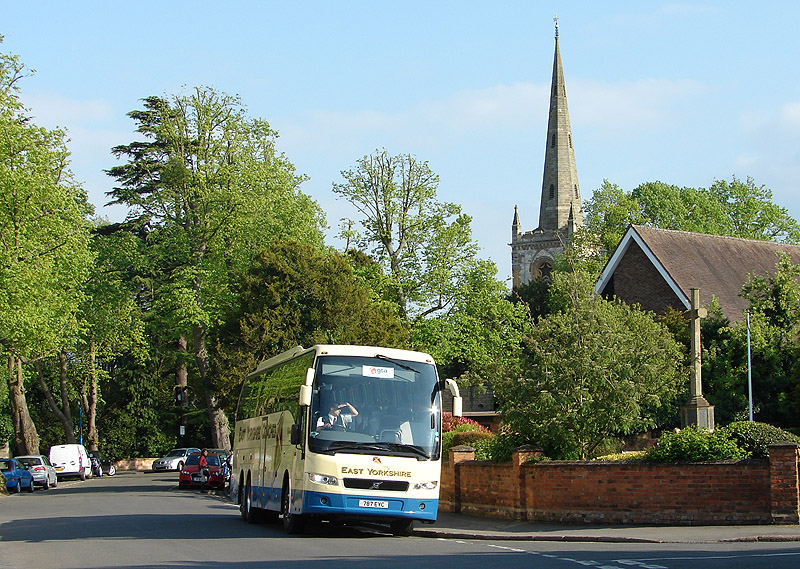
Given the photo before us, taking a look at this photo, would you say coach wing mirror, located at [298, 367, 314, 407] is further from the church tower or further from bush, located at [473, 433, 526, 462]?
the church tower

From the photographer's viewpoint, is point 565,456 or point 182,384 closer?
point 565,456

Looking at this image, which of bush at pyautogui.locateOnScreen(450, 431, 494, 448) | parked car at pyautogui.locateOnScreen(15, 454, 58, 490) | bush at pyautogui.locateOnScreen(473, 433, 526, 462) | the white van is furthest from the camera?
the white van

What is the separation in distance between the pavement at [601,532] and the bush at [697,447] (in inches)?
45.6

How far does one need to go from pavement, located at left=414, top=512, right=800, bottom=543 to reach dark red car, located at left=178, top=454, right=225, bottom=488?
20.3 meters

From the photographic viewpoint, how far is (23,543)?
56.7ft

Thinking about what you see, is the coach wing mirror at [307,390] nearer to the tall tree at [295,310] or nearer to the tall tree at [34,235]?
the tall tree at [295,310]

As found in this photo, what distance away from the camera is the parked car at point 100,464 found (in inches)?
2574

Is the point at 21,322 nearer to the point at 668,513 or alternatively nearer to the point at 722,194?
the point at 668,513

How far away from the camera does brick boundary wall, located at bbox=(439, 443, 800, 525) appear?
16375 mm

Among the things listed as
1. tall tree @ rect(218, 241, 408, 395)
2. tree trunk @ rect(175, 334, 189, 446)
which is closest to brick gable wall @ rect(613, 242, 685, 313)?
tall tree @ rect(218, 241, 408, 395)

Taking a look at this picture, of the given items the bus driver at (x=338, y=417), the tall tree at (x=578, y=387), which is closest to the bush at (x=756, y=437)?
the tall tree at (x=578, y=387)

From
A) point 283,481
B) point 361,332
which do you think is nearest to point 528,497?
point 283,481

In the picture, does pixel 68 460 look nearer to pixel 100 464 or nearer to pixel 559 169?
pixel 100 464

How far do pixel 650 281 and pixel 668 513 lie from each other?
90.1ft
